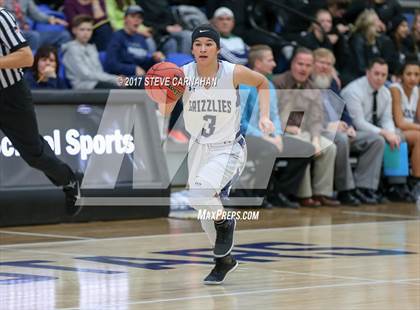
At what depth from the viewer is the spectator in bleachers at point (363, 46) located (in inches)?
720

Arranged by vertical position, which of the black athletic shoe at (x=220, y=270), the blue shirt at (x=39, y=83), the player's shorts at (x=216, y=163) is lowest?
the black athletic shoe at (x=220, y=270)

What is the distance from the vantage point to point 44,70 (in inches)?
534

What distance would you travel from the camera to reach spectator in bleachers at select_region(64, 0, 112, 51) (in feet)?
54.0

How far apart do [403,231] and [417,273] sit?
3.35m

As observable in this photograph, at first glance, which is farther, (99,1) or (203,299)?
(99,1)

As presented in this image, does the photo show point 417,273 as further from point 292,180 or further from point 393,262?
point 292,180

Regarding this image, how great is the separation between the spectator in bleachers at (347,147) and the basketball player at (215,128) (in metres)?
6.78

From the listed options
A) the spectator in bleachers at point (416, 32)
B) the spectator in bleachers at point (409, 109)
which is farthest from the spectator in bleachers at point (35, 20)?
the spectator in bleachers at point (416, 32)

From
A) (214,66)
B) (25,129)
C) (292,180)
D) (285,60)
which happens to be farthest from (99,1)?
(214,66)

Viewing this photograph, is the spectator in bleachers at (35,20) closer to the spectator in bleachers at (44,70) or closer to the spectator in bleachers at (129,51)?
the spectator in bleachers at (129,51)

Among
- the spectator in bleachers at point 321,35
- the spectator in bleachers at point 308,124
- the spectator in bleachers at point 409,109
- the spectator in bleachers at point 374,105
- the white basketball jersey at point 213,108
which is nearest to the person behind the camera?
the white basketball jersey at point 213,108

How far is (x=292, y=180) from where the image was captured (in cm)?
1491

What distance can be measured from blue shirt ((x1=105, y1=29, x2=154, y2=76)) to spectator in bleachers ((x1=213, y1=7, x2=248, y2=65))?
1.30 m

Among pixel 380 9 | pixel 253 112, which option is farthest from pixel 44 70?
pixel 380 9
